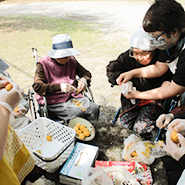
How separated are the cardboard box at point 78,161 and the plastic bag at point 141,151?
33 centimetres

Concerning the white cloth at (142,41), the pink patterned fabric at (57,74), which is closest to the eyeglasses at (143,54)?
the white cloth at (142,41)

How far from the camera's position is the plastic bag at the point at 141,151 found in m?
1.54

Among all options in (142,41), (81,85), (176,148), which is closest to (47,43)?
(81,85)

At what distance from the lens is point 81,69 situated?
300 cm

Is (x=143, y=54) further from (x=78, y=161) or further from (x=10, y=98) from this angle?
(x=10, y=98)

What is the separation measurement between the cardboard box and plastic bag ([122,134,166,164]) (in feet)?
1.09

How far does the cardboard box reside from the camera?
52.4 inches

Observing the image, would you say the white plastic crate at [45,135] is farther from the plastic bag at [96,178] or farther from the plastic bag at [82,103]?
the plastic bag at [82,103]

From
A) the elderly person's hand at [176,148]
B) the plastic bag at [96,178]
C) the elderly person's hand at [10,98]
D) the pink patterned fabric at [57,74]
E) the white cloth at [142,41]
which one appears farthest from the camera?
the pink patterned fabric at [57,74]

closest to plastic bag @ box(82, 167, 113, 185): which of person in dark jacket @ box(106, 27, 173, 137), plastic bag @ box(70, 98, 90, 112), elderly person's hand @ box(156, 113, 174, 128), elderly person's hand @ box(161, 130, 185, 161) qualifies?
elderly person's hand @ box(161, 130, 185, 161)

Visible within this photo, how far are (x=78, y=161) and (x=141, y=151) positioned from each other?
2.03ft

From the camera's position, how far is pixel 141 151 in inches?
62.3

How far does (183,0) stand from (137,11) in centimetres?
553

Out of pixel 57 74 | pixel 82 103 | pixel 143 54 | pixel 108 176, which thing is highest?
pixel 143 54
